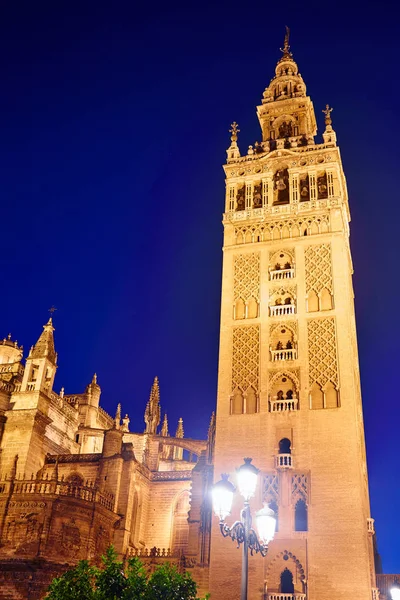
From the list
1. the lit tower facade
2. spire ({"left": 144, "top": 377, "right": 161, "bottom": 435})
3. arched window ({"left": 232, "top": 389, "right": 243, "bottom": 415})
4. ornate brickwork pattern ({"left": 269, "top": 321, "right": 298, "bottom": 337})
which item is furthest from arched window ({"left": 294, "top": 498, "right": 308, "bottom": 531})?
spire ({"left": 144, "top": 377, "right": 161, "bottom": 435})

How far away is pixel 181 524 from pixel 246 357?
48.0 ft

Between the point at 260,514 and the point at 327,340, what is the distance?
18.2m

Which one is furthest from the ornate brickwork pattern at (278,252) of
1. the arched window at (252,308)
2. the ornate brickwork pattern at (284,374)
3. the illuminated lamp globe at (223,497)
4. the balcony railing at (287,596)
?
the illuminated lamp globe at (223,497)

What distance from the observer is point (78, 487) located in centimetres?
3200

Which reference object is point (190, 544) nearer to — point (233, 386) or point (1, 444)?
point (233, 386)

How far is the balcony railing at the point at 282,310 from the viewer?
31812 mm

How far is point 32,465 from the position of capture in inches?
1452

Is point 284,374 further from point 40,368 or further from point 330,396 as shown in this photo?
point 40,368

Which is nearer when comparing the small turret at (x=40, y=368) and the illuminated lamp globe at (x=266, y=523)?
the illuminated lamp globe at (x=266, y=523)

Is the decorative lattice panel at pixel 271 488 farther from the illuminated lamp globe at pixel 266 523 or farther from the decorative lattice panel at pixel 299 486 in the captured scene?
the illuminated lamp globe at pixel 266 523

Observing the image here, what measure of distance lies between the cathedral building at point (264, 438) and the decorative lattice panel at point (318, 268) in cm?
6

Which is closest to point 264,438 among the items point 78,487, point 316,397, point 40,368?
point 316,397

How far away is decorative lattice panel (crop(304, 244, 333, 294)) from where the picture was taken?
32.1 metres

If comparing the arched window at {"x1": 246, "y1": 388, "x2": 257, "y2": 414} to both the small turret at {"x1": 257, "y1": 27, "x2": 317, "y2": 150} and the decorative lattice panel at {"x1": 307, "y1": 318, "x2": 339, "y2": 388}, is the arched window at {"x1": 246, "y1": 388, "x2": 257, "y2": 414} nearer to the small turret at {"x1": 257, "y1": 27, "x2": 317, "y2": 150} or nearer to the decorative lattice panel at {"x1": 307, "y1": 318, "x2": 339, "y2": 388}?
the decorative lattice panel at {"x1": 307, "y1": 318, "x2": 339, "y2": 388}
